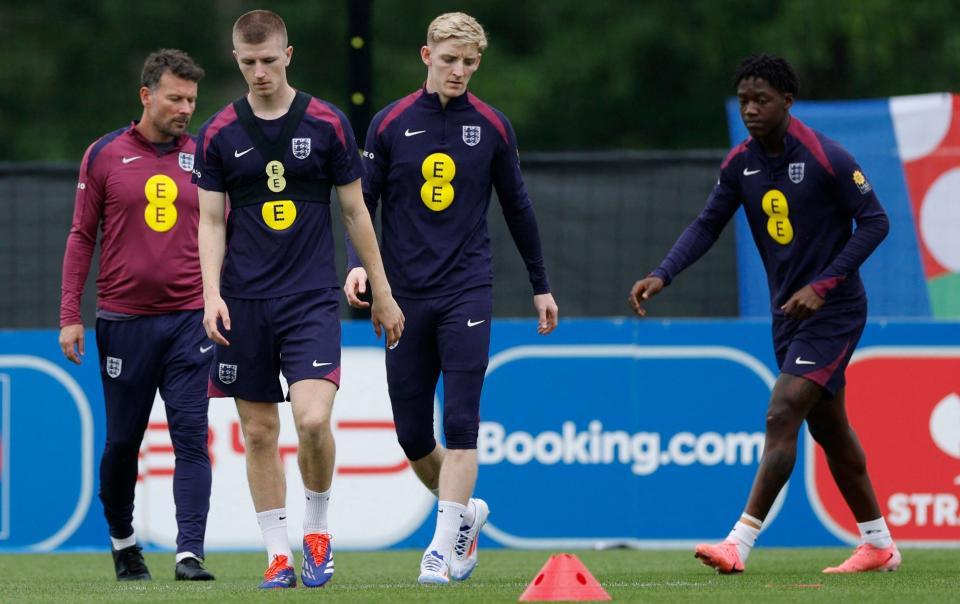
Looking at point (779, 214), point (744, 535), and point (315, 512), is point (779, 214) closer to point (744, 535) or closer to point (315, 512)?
point (744, 535)

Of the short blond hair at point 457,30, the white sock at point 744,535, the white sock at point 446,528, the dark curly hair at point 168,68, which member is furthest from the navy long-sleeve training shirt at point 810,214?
the dark curly hair at point 168,68

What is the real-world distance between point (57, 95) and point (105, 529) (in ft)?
49.0

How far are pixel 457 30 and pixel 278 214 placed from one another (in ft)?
3.63

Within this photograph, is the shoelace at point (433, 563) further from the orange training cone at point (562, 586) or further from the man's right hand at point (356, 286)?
the man's right hand at point (356, 286)

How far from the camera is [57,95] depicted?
24.8 meters

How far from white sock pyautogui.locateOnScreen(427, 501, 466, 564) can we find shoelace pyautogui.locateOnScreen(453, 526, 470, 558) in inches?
9.5

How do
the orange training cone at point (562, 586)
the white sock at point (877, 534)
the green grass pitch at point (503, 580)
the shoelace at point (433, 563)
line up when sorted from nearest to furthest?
the orange training cone at point (562, 586) < the green grass pitch at point (503, 580) < the shoelace at point (433, 563) < the white sock at point (877, 534)

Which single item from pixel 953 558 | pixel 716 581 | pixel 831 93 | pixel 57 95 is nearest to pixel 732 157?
pixel 716 581

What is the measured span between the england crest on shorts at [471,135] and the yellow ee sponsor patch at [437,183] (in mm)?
125

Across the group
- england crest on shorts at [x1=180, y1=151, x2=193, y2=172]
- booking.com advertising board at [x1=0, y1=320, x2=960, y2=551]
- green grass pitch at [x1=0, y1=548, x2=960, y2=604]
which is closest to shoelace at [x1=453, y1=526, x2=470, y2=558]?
green grass pitch at [x1=0, y1=548, x2=960, y2=604]

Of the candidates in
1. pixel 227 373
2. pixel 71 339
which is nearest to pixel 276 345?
pixel 227 373

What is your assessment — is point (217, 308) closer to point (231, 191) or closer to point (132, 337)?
point (231, 191)

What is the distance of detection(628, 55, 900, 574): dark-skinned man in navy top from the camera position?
26.2ft

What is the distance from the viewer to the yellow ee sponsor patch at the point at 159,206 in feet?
28.1
